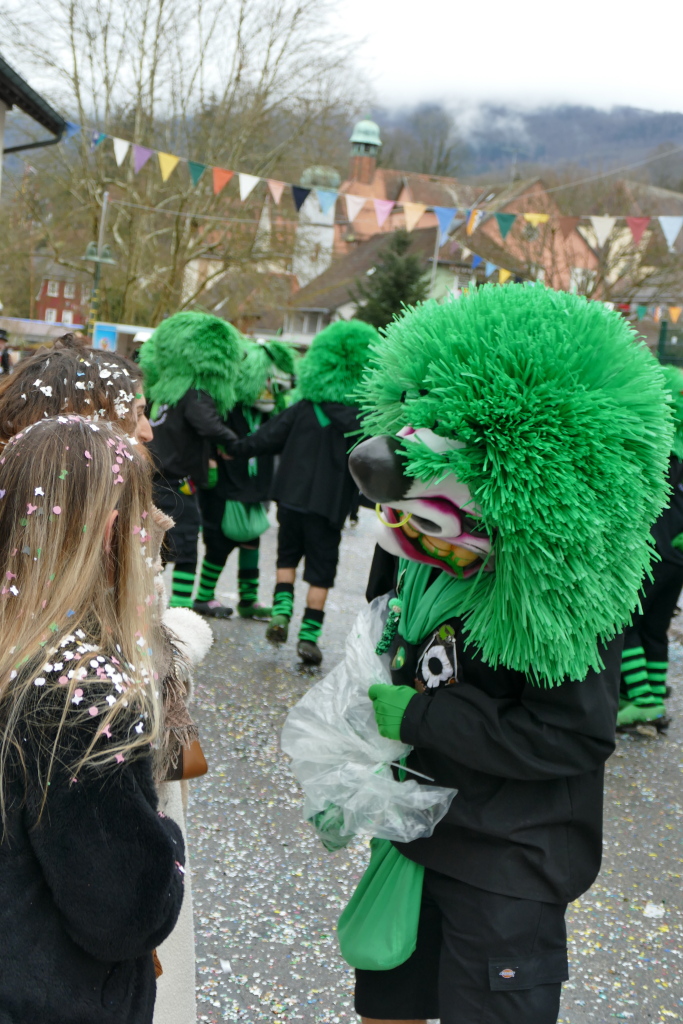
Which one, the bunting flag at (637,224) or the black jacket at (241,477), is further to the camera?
the bunting flag at (637,224)

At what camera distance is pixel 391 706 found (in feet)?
6.38

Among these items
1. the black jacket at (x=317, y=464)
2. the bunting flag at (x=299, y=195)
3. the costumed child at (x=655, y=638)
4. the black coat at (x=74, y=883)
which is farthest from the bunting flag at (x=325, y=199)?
the black coat at (x=74, y=883)

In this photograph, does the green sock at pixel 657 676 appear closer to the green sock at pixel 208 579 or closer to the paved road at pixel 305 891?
the paved road at pixel 305 891

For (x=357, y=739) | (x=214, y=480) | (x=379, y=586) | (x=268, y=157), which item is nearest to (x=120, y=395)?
(x=379, y=586)

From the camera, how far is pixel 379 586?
238 centimetres

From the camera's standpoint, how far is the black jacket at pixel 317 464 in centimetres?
579

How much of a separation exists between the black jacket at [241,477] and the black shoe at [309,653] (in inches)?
44.7

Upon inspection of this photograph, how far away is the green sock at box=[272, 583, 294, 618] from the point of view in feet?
19.7

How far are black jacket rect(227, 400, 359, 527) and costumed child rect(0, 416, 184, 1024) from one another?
14.1 feet

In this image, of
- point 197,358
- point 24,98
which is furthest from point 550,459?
point 24,98

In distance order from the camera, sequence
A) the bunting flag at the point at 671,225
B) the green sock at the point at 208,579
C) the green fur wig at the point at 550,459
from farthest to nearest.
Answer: the bunting flag at the point at 671,225
the green sock at the point at 208,579
the green fur wig at the point at 550,459

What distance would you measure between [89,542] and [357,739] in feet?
2.96

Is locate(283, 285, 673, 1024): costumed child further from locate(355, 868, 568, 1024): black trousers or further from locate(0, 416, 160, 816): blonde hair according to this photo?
locate(0, 416, 160, 816): blonde hair

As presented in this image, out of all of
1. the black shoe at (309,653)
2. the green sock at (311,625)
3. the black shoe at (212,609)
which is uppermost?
the green sock at (311,625)
